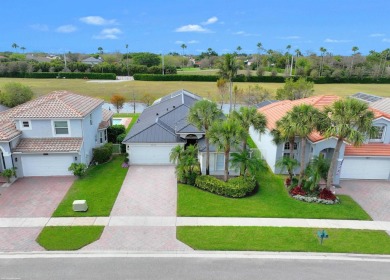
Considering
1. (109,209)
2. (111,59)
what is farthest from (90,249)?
(111,59)

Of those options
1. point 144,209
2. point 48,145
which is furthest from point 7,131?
point 144,209

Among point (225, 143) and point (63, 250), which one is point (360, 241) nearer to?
point (225, 143)

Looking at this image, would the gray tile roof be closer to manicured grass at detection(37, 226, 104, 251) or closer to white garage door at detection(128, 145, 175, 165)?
white garage door at detection(128, 145, 175, 165)

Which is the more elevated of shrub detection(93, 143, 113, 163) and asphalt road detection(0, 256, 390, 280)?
shrub detection(93, 143, 113, 163)

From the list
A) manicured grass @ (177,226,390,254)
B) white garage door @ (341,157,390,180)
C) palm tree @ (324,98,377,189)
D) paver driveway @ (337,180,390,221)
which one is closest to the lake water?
white garage door @ (341,157,390,180)

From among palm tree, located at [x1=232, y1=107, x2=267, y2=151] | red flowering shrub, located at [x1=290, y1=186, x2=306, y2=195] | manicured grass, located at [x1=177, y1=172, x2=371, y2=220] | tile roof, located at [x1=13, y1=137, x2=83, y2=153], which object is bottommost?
manicured grass, located at [x1=177, y1=172, x2=371, y2=220]

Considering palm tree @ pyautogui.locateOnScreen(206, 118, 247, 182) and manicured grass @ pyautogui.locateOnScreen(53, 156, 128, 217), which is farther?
palm tree @ pyautogui.locateOnScreen(206, 118, 247, 182)
